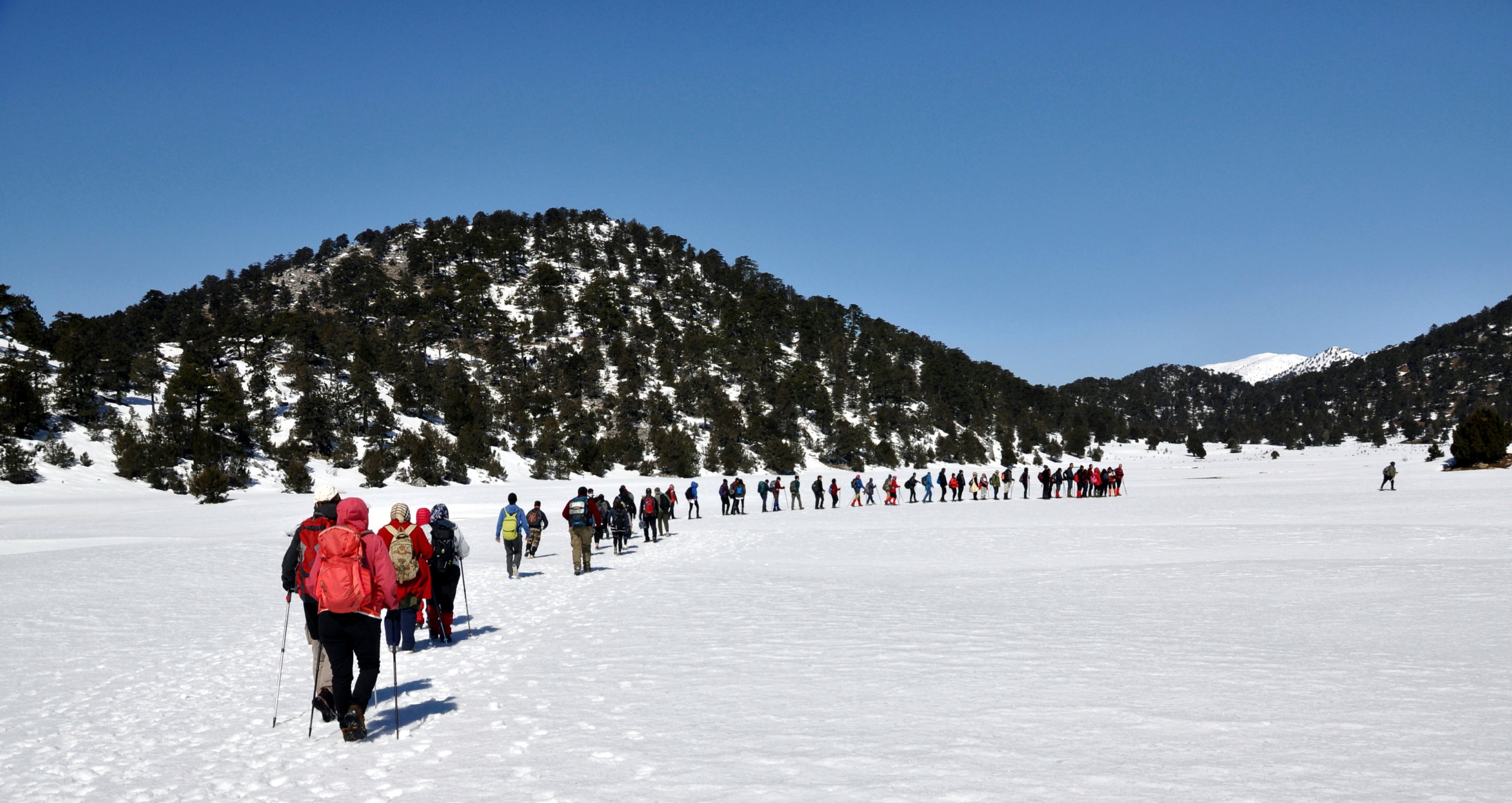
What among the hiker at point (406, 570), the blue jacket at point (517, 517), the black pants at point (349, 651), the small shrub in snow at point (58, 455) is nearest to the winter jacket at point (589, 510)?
the blue jacket at point (517, 517)

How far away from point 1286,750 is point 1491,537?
1758 cm

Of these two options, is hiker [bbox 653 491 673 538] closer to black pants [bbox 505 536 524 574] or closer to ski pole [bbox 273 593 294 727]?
black pants [bbox 505 536 524 574]

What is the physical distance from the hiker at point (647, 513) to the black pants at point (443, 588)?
41.0ft

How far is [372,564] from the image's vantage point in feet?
18.8

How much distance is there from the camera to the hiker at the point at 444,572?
9766mm

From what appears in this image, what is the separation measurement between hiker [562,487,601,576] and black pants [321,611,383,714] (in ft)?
31.7

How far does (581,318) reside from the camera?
3469 inches

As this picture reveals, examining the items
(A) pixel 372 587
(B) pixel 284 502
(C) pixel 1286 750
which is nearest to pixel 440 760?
(A) pixel 372 587

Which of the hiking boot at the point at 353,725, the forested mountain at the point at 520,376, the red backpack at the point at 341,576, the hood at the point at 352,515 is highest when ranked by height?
the forested mountain at the point at 520,376

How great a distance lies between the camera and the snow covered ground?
4.91 m

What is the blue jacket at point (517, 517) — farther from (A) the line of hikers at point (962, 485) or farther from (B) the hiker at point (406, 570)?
(A) the line of hikers at point (962, 485)

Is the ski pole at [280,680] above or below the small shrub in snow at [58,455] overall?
below

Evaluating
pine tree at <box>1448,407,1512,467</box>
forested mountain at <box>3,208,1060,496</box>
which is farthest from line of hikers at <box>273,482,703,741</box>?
pine tree at <box>1448,407,1512,467</box>

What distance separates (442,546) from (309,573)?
376 cm
